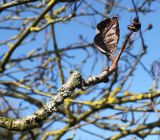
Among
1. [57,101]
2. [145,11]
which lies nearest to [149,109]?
[145,11]

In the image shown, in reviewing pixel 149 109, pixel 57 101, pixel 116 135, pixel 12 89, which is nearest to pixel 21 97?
pixel 12 89

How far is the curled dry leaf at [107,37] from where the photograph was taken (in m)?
0.72

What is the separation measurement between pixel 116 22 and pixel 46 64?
413cm

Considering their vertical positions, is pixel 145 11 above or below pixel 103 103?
above

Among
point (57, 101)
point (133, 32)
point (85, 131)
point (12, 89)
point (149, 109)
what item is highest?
point (133, 32)

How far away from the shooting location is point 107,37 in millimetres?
724

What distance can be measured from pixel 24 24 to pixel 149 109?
186 centimetres

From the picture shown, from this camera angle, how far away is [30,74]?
4.64 metres

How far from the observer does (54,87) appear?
4559 millimetres

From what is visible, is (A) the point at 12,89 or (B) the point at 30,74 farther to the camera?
(B) the point at 30,74

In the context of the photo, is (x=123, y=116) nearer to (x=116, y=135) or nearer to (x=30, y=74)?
(x=116, y=135)

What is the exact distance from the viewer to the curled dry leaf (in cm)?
72

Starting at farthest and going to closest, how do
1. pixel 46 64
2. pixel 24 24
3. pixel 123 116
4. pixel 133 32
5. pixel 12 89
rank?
pixel 46 64, pixel 24 24, pixel 12 89, pixel 123 116, pixel 133 32

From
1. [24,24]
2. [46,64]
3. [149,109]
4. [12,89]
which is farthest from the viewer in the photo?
[46,64]
